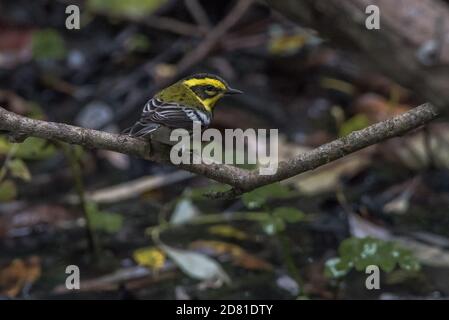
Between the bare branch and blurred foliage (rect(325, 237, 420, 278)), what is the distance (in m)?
0.73

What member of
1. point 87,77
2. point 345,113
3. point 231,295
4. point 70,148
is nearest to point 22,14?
point 87,77

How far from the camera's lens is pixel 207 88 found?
327 cm

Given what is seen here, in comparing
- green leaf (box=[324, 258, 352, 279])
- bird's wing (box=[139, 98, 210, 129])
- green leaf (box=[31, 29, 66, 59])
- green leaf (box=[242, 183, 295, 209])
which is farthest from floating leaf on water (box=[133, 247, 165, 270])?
green leaf (box=[31, 29, 66, 59])

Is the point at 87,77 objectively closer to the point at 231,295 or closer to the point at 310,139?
the point at 310,139

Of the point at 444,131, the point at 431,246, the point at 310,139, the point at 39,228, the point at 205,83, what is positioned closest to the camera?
the point at 205,83

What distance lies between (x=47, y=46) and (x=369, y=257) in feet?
12.2

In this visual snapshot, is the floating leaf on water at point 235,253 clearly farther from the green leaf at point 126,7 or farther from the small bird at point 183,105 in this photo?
the green leaf at point 126,7

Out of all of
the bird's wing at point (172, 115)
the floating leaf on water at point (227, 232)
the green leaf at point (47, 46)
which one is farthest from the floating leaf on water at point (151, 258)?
the green leaf at point (47, 46)

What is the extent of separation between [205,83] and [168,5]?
3.49 metres

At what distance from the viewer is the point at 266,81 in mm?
6406

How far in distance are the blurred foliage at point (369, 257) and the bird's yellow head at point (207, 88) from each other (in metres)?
0.74

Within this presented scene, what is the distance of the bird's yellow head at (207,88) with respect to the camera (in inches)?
128

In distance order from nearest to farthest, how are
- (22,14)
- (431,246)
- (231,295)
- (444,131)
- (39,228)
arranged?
(231,295)
(431,246)
(39,228)
(444,131)
(22,14)

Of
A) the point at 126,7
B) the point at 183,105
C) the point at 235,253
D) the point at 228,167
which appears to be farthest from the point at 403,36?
the point at 126,7
